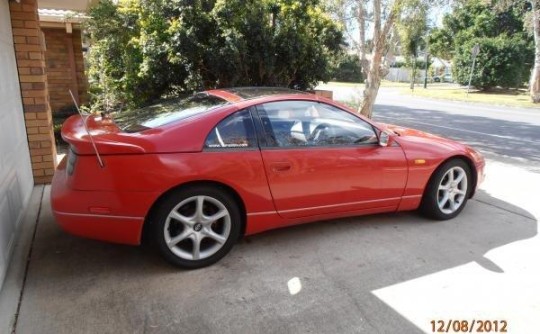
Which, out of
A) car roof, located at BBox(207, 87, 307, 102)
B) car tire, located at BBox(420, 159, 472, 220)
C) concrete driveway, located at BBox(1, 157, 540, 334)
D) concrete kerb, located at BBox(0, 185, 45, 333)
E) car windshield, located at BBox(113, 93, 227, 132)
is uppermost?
car roof, located at BBox(207, 87, 307, 102)

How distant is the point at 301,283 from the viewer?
3086 millimetres

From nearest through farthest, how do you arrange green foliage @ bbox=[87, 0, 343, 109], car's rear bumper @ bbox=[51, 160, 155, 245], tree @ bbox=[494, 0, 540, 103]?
car's rear bumper @ bbox=[51, 160, 155, 245]
green foliage @ bbox=[87, 0, 343, 109]
tree @ bbox=[494, 0, 540, 103]

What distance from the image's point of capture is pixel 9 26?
4.50 metres

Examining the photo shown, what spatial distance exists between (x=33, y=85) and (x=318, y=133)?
3544 millimetres

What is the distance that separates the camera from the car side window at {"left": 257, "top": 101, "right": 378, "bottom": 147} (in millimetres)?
3480

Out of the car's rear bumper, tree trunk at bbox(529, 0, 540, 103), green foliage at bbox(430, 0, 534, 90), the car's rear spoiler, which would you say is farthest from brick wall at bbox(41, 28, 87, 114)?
green foliage at bbox(430, 0, 534, 90)

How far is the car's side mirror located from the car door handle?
1.00 metres

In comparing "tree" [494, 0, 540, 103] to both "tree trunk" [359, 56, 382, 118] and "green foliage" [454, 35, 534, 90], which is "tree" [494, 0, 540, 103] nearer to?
"green foliage" [454, 35, 534, 90]

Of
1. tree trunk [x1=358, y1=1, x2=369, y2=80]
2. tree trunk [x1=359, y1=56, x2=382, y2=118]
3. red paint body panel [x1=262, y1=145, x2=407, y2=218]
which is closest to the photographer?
red paint body panel [x1=262, y1=145, x2=407, y2=218]

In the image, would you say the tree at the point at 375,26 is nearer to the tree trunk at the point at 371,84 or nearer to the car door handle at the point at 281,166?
the tree trunk at the point at 371,84

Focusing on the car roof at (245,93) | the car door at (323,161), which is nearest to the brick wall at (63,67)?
the car roof at (245,93)

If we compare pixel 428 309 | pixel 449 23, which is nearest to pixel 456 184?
pixel 428 309

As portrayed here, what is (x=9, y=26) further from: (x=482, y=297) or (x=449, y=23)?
(x=449, y=23)

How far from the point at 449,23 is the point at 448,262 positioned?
116ft
